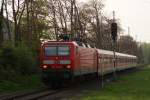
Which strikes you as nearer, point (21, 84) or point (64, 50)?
point (64, 50)

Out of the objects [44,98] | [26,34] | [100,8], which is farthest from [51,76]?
[100,8]

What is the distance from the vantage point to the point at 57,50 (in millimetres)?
31797

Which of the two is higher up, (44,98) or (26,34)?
(26,34)

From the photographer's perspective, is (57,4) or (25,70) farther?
(57,4)

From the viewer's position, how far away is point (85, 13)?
77.1m

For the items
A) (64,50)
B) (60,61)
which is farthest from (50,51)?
(60,61)

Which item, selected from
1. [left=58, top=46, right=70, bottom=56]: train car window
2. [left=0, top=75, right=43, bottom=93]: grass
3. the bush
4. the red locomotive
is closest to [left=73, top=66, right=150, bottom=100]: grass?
the red locomotive

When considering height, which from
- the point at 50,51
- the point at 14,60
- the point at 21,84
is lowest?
the point at 21,84

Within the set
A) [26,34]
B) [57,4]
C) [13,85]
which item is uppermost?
[57,4]

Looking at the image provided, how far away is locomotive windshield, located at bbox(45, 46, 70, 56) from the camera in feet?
104

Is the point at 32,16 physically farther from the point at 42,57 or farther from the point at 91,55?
the point at 42,57

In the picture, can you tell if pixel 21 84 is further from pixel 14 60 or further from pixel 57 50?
pixel 57 50

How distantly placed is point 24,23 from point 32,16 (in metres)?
3.86

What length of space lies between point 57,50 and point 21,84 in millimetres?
3888
